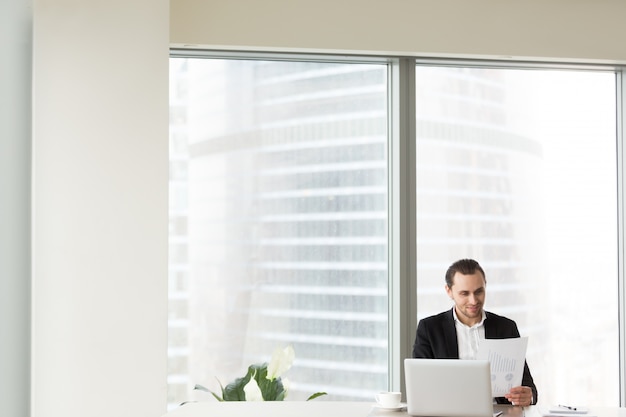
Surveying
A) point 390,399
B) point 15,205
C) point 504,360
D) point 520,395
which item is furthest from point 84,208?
point 520,395

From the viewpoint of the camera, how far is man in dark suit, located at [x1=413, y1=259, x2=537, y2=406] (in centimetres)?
452

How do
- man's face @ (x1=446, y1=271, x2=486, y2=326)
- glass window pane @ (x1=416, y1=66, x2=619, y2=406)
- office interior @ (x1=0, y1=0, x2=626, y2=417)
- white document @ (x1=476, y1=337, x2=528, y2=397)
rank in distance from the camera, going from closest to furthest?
white document @ (x1=476, y1=337, x2=528, y2=397), man's face @ (x1=446, y1=271, x2=486, y2=326), office interior @ (x1=0, y1=0, x2=626, y2=417), glass window pane @ (x1=416, y1=66, x2=619, y2=406)

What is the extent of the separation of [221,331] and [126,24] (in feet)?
6.87

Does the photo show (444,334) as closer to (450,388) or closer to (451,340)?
(451,340)

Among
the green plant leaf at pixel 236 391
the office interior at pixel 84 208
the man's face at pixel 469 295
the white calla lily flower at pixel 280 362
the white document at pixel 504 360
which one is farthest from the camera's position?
the green plant leaf at pixel 236 391

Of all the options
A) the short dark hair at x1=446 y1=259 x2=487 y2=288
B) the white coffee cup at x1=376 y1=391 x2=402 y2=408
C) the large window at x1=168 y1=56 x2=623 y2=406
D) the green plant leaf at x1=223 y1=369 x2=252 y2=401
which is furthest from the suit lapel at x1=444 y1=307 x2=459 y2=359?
the green plant leaf at x1=223 y1=369 x2=252 y2=401

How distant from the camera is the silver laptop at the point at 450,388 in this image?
11.5 feet

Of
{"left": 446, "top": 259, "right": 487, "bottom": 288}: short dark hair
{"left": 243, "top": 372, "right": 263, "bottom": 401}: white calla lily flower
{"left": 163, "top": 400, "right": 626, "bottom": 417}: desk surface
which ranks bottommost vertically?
{"left": 243, "top": 372, "right": 263, "bottom": 401}: white calla lily flower

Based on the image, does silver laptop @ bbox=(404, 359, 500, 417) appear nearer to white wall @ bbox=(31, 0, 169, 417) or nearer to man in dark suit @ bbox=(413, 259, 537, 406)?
man in dark suit @ bbox=(413, 259, 537, 406)

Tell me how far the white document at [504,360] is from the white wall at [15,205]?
260cm

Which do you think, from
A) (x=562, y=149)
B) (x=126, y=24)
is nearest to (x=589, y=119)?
(x=562, y=149)

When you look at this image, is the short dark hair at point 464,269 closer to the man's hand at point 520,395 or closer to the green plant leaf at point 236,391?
the man's hand at point 520,395

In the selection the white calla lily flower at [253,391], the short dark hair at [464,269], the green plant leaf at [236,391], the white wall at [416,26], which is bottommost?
the green plant leaf at [236,391]

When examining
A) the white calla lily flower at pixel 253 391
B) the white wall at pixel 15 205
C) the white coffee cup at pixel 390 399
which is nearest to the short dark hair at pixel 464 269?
the white coffee cup at pixel 390 399
